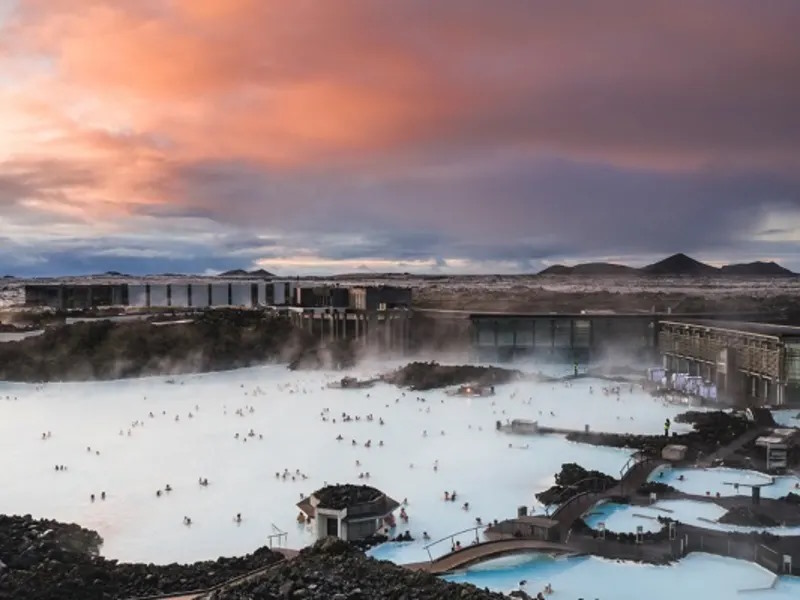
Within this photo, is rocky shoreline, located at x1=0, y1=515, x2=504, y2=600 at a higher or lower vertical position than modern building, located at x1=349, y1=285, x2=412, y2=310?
lower

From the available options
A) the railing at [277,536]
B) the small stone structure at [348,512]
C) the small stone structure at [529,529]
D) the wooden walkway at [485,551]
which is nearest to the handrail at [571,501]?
the small stone structure at [529,529]

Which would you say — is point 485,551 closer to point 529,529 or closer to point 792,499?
point 529,529

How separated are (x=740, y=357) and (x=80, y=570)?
34.6 meters

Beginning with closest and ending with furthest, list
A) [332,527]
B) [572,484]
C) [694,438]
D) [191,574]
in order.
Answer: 1. [191,574]
2. [332,527]
3. [572,484]
4. [694,438]

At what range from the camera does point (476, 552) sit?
58.1ft

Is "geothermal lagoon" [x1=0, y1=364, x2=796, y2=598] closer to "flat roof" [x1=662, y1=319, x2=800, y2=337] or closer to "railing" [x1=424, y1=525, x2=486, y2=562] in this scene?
"railing" [x1=424, y1=525, x2=486, y2=562]

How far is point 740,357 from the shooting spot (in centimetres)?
4016

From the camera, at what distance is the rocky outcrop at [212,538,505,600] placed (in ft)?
38.6

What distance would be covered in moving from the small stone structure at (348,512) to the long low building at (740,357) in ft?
77.7

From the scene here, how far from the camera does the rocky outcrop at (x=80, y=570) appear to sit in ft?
49.3

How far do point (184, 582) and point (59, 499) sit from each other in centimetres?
1009

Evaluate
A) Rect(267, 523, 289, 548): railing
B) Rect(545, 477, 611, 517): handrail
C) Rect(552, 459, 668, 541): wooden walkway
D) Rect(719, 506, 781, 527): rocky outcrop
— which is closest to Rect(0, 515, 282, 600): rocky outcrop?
Rect(267, 523, 289, 548): railing

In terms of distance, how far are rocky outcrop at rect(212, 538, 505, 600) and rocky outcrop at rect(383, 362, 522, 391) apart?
33412 mm

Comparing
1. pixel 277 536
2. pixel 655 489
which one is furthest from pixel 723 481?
pixel 277 536
